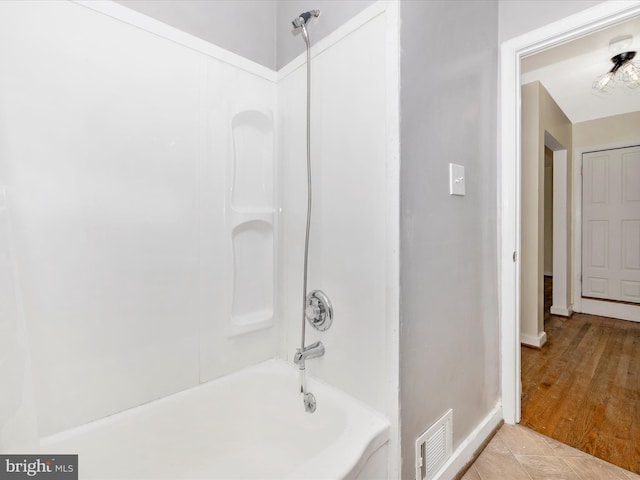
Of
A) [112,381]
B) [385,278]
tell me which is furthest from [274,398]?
[385,278]

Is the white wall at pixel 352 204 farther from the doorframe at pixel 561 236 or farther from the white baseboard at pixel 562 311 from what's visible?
the white baseboard at pixel 562 311

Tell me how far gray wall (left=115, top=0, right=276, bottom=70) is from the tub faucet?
136cm

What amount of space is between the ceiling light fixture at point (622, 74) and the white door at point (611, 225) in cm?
108

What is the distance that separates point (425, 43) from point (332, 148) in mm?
508

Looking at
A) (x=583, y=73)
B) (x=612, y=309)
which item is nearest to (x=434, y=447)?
(x=583, y=73)

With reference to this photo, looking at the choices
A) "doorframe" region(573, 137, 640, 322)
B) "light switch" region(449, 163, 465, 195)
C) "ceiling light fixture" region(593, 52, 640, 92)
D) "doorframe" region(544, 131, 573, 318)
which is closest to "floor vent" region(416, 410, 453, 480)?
"light switch" region(449, 163, 465, 195)

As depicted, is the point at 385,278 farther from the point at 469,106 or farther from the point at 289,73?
the point at 289,73

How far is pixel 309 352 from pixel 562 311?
3.74 metres

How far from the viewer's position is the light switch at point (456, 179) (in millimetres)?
1274

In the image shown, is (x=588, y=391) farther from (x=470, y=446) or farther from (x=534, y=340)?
(x=470, y=446)

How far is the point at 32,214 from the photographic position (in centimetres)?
96

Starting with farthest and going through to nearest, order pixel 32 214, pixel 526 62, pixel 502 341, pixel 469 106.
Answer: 1. pixel 526 62
2. pixel 502 341
3. pixel 469 106
4. pixel 32 214

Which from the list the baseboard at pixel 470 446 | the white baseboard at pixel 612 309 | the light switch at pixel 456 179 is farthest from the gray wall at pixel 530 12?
the white baseboard at pixel 612 309

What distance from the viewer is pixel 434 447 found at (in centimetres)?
123
